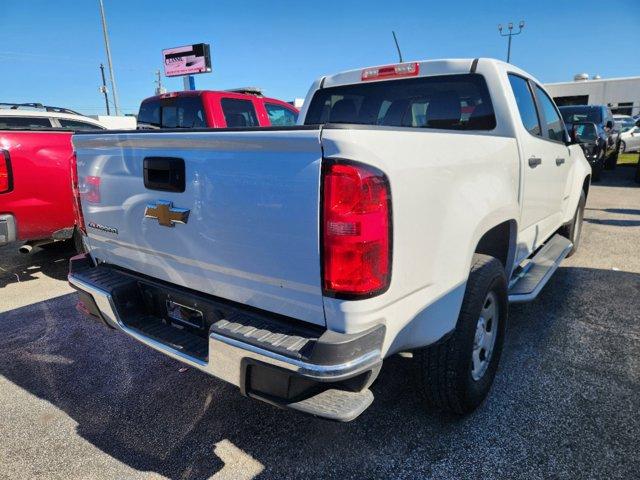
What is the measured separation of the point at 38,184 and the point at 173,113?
3147mm

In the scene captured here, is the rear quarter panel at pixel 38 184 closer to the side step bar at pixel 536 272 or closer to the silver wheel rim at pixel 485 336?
the silver wheel rim at pixel 485 336

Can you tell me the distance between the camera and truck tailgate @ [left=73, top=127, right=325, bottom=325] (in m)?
1.70

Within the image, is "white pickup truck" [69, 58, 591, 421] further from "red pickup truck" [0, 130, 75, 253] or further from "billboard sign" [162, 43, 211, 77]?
"billboard sign" [162, 43, 211, 77]

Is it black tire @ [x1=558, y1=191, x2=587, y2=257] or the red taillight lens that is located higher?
the red taillight lens

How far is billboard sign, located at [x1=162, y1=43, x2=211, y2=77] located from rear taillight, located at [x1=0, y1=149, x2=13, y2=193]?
17824 millimetres

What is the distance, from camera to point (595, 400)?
2.60m

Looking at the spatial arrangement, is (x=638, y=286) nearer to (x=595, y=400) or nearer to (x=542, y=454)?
(x=595, y=400)

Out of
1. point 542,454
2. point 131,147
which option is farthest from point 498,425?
point 131,147

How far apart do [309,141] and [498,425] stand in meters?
1.87

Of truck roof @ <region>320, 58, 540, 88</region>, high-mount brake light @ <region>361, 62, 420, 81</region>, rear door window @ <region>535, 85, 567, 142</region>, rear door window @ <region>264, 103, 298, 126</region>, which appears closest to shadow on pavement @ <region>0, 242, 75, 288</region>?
rear door window @ <region>264, 103, 298, 126</region>

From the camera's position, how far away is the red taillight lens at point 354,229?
1607 mm

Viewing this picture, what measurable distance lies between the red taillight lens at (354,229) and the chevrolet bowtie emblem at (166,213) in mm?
782

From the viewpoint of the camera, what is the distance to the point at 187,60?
69.0 ft

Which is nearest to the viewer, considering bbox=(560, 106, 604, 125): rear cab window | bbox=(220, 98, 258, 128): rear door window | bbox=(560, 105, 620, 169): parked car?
bbox=(220, 98, 258, 128): rear door window
